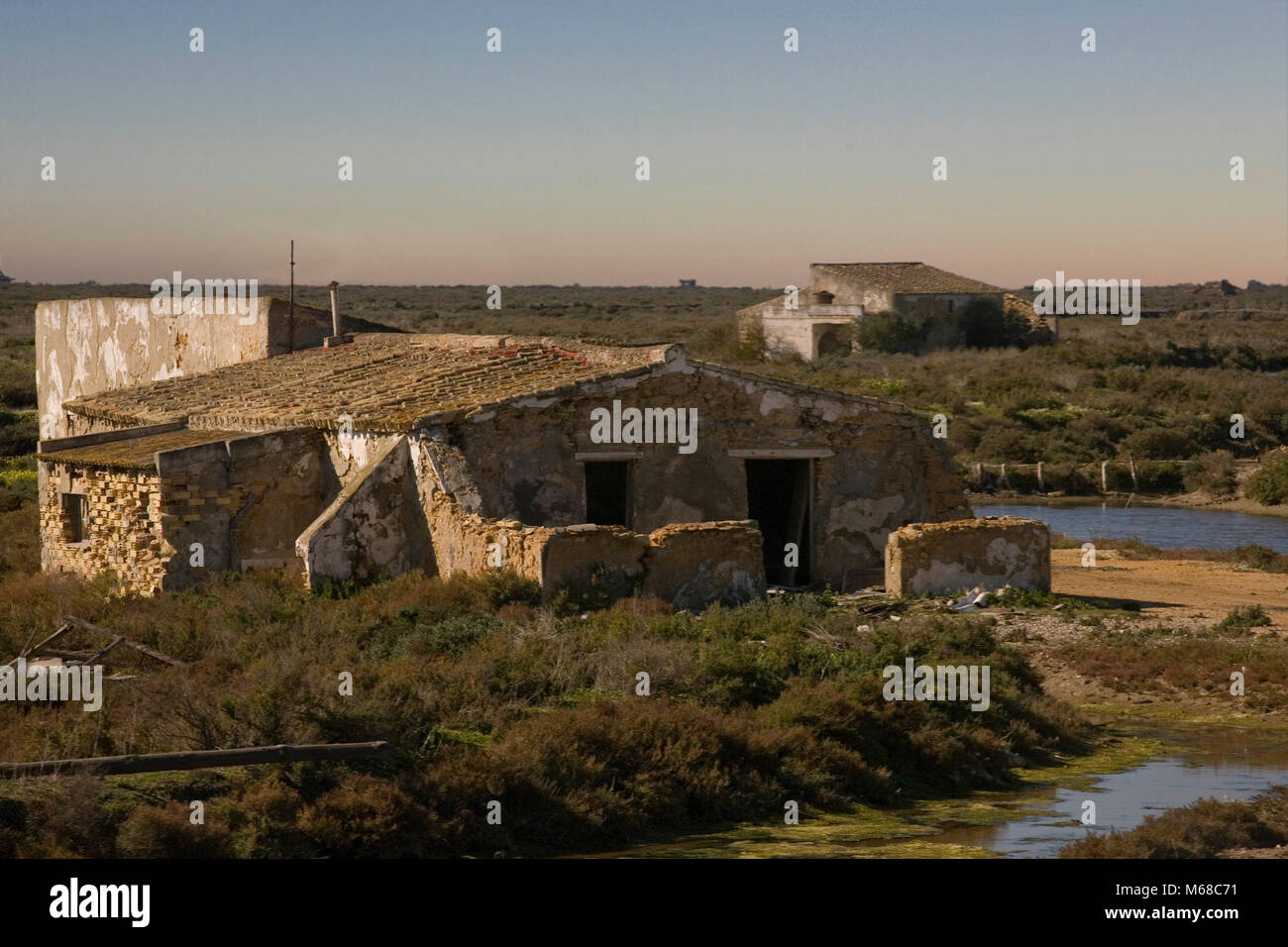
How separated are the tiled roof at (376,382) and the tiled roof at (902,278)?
41191 mm

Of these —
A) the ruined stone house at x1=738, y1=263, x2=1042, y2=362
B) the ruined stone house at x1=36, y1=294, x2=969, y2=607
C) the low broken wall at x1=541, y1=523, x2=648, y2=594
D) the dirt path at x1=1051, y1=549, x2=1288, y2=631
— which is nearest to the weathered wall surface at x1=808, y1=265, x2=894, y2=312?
the ruined stone house at x1=738, y1=263, x2=1042, y2=362

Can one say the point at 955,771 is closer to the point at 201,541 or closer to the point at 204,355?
the point at 201,541

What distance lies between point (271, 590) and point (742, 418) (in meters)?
5.55

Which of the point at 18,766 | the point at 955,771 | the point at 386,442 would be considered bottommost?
the point at 955,771

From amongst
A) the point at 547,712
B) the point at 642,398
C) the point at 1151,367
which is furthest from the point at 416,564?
the point at 1151,367

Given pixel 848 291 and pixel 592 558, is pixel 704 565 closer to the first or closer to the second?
pixel 592 558

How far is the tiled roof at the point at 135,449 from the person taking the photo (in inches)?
704

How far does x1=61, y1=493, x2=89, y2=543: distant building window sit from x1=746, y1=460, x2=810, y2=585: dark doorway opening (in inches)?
304

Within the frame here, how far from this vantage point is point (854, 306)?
63062 millimetres

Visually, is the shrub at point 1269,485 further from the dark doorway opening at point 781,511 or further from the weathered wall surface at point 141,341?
the weathered wall surface at point 141,341

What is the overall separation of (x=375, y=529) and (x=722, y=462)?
396cm

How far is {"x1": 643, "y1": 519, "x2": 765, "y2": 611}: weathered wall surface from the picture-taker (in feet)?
54.3

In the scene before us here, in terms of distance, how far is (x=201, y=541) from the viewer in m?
17.7

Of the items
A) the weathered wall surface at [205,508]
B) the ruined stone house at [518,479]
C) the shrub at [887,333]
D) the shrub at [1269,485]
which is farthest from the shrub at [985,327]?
the weathered wall surface at [205,508]
